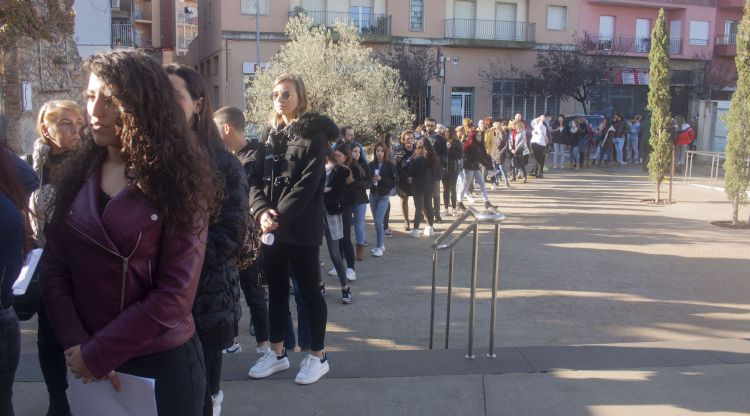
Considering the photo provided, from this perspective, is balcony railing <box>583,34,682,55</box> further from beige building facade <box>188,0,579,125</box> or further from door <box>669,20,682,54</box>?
beige building facade <box>188,0,579,125</box>

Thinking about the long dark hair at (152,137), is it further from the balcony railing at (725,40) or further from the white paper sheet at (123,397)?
the balcony railing at (725,40)

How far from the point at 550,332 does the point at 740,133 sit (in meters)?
7.39

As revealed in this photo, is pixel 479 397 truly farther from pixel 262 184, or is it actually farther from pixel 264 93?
pixel 264 93

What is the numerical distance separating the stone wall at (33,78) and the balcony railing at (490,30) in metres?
27.6

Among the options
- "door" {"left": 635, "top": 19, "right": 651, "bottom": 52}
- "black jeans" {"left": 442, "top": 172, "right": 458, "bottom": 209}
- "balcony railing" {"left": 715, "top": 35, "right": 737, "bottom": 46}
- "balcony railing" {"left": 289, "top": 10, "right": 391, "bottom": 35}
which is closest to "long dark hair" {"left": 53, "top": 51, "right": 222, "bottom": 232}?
"black jeans" {"left": 442, "top": 172, "right": 458, "bottom": 209}

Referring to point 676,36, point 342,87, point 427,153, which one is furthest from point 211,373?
point 676,36

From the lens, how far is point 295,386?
170 inches

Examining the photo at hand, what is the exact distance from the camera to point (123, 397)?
2.21m

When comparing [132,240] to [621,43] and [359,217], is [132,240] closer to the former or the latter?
[359,217]

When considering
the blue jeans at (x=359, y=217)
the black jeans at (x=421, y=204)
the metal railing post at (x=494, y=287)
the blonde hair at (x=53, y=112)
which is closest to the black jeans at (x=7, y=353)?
the blonde hair at (x=53, y=112)

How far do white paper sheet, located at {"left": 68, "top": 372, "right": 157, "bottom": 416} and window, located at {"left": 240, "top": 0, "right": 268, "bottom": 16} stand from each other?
Answer: 32.7 meters

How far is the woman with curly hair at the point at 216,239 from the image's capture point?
282 cm

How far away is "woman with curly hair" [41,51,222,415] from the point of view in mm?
2119

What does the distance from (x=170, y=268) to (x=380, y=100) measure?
1408cm
